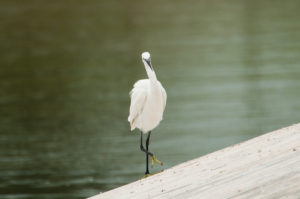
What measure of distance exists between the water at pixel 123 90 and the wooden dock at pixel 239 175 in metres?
8.30

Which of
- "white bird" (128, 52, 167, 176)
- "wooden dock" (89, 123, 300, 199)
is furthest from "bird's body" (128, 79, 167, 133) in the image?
"wooden dock" (89, 123, 300, 199)

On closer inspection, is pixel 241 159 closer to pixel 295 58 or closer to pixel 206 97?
pixel 206 97

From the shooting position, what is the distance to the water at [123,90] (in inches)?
739

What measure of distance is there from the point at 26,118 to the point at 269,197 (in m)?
19.8

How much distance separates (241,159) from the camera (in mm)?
7664

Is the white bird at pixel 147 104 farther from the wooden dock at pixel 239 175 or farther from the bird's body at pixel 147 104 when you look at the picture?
the wooden dock at pixel 239 175

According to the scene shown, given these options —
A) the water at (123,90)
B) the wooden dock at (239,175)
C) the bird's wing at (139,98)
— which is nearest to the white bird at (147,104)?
the bird's wing at (139,98)

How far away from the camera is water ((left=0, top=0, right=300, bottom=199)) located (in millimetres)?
18781

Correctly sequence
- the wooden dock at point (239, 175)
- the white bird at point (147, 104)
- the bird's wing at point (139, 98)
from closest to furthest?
the wooden dock at point (239, 175)
the white bird at point (147, 104)
the bird's wing at point (139, 98)

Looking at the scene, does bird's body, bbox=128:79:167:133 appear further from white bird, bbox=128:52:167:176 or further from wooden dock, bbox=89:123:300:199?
wooden dock, bbox=89:123:300:199

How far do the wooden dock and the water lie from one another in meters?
8.30

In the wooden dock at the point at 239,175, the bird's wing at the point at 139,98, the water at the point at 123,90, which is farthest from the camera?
the water at the point at 123,90

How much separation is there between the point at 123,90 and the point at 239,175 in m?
22.0

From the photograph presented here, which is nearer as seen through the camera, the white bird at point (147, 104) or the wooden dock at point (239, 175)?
the wooden dock at point (239, 175)
